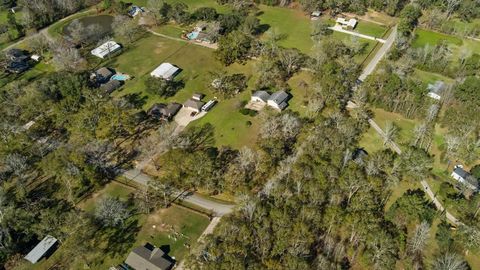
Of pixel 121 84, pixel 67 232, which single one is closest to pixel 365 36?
pixel 121 84

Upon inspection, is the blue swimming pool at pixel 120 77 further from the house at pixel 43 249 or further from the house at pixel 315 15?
the house at pixel 315 15

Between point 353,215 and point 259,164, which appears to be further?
point 259,164

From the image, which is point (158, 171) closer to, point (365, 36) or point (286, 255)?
point (286, 255)

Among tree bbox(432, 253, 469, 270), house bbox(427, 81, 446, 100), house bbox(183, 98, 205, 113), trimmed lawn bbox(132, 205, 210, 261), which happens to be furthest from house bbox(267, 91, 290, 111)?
tree bbox(432, 253, 469, 270)

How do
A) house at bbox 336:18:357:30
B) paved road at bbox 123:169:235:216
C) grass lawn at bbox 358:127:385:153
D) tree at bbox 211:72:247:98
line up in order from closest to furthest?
paved road at bbox 123:169:235:216
grass lawn at bbox 358:127:385:153
tree at bbox 211:72:247:98
house at bbox 336:18:357:30

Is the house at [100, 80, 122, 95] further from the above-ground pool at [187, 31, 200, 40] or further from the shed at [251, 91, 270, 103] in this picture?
the shed at [251, 91, 270, 103]

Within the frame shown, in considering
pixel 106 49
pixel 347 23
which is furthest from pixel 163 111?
pixel 347 23

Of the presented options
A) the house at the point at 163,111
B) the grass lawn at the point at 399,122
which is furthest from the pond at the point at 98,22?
the grass lawn at the point at 399,122
